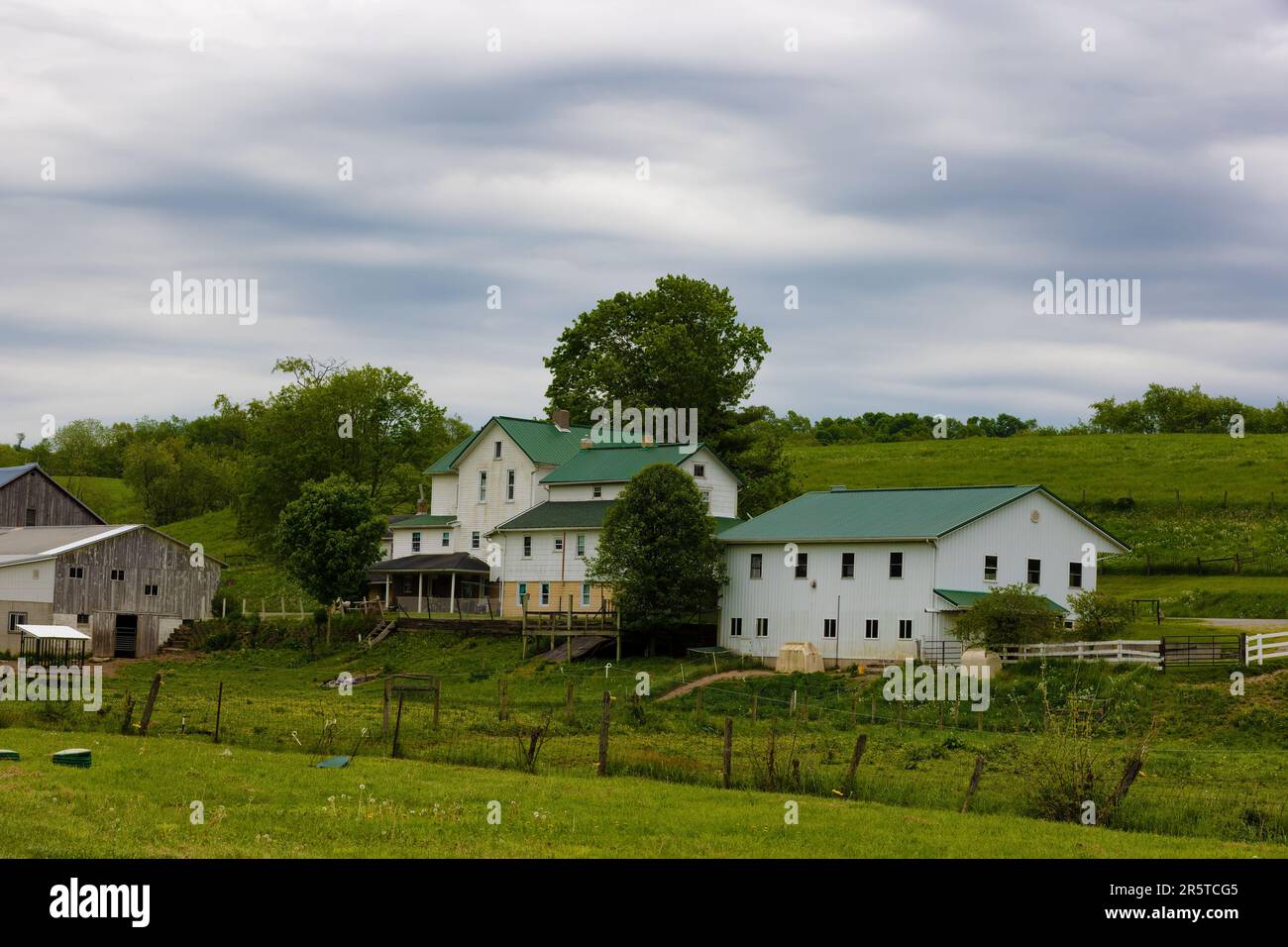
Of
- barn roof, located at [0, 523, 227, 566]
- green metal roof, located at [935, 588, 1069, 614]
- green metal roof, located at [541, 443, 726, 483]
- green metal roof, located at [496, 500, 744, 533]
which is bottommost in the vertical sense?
green metal roof, located at [935, 588, 1069, 614]

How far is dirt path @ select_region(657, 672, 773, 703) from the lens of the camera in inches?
1916

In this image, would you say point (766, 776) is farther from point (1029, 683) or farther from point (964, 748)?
point (1029, 683)

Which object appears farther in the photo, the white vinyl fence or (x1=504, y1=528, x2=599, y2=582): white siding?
(x1=504, y1=528, x2=599, y2=582): white siding

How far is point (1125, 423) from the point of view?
508ft

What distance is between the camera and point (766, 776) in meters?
26.3

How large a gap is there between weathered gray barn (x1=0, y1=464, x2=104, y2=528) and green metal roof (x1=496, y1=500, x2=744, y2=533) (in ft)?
90.1

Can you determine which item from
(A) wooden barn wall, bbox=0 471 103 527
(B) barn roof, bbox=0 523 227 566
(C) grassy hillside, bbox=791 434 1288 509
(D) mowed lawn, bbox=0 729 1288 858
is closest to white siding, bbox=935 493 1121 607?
(D) mowed lawn, bbox=0 729 1288 858

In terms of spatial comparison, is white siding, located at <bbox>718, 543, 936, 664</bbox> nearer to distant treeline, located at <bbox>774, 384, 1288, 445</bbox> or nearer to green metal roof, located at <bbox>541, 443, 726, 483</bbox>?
green metal roof, located at <bbox>541, 443, 726, 483</bbox>

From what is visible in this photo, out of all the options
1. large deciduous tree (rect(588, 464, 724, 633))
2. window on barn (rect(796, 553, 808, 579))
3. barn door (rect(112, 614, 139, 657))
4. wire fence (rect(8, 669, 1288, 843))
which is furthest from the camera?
barn door (rect(112, 614, 139, 657))

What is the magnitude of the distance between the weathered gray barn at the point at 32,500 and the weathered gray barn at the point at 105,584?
6.56m

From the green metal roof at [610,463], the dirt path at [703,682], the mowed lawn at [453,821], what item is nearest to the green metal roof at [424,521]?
the green metal roof at [610,463]

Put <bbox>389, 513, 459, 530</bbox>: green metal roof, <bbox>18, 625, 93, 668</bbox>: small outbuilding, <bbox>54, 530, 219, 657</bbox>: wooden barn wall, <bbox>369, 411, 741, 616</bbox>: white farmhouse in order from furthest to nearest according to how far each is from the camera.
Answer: <bbox>389, 513, 459, 530</bbox>: green metal roof
<bbox>369, 411, 741, 616</bbox>: white farmhouse
<bbox>54, 530, 219, 657</bbox>: wooden barn wall
<bbox>18, 625, 93, 668</bbox>: small outbuilding

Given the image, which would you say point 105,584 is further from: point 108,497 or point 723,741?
point 108,497
